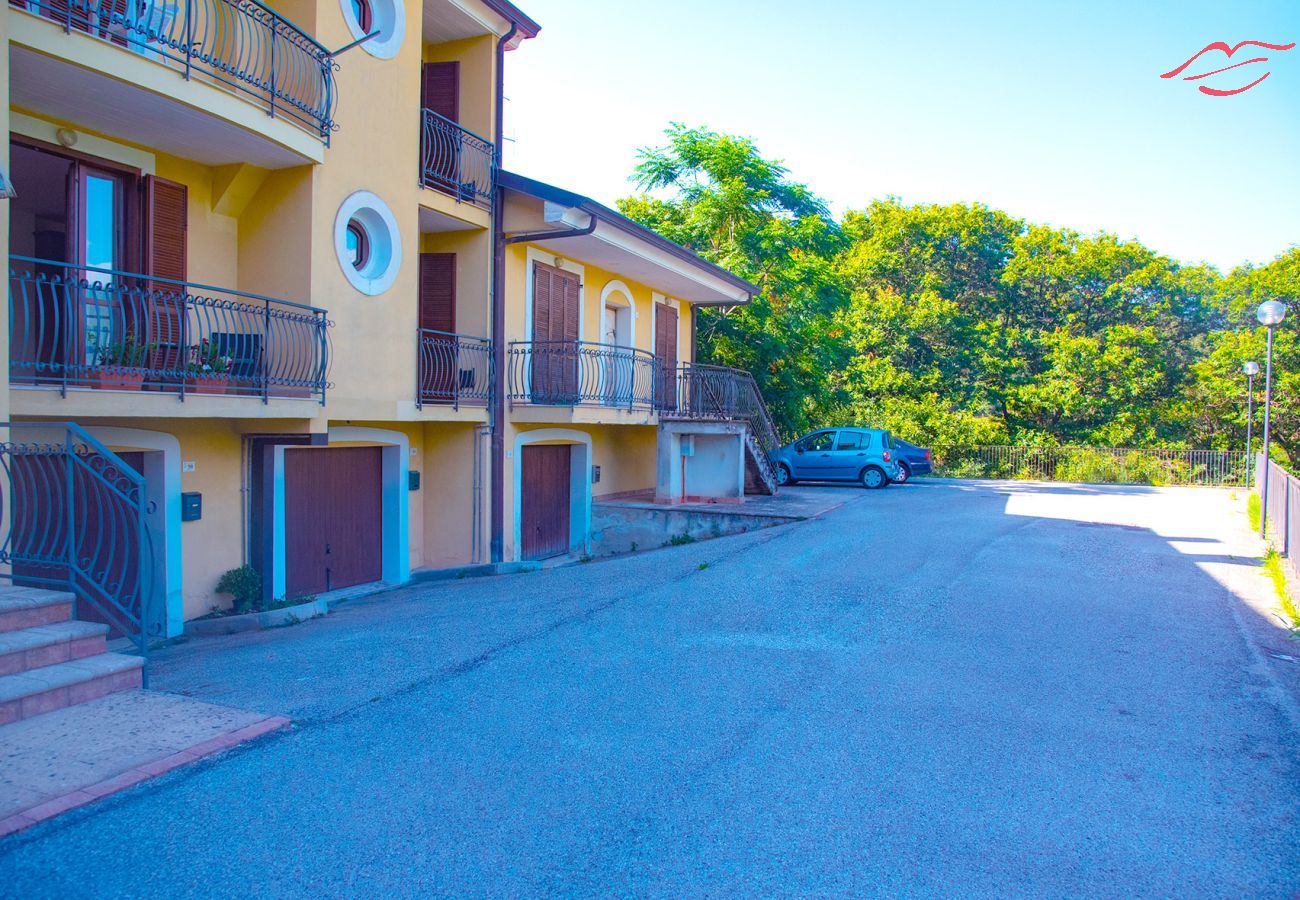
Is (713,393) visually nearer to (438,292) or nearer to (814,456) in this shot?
(814,456)

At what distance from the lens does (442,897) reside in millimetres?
3391

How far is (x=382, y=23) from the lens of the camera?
10.7 meters

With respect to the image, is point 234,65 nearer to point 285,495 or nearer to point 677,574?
point 285,495

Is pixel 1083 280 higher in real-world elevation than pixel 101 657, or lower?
higher

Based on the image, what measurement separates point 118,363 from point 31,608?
254 cm

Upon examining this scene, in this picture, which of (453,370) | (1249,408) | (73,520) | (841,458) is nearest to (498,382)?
(453,370)

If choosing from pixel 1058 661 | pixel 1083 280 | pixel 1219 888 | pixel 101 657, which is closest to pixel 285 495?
pixel 101 657

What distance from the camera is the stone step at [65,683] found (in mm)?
4832

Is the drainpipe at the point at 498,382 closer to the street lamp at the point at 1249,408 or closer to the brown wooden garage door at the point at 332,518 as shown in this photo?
the brown wooden garage door at the point at 332,518

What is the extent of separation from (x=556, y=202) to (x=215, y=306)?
538 centimetres

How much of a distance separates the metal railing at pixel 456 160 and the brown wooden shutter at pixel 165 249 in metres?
3.32

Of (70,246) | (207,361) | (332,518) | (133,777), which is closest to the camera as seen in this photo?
(133,777)

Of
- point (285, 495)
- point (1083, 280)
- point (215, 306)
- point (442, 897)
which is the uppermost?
point (1083, 280)

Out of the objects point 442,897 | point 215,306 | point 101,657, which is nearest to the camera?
point 442,897
